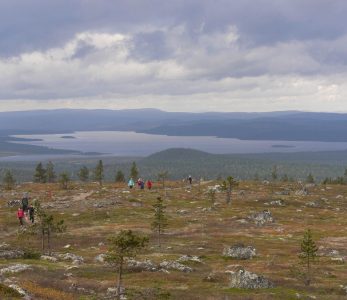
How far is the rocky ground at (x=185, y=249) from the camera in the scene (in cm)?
3572

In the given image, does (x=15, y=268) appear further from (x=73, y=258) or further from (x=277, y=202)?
(x=277, y=202)

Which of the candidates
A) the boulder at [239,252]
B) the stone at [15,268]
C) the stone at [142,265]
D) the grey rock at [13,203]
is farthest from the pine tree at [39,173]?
the stone at [15,268]

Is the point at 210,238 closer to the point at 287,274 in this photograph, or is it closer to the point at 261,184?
the point at 287,274

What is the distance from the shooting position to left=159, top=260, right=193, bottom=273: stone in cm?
4472

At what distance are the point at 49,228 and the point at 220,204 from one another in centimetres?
5755

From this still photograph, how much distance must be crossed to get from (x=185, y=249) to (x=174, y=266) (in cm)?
1243

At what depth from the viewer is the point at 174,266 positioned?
45.2 meters

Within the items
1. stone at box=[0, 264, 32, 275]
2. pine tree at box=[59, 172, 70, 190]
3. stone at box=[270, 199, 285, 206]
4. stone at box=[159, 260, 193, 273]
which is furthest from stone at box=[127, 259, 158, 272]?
pine tree at box=[59, 172, 70, 190]

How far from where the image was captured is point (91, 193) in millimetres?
114500

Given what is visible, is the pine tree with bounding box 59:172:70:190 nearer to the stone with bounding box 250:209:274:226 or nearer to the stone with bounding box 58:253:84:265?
the stone with bounding box 250:209:274:226

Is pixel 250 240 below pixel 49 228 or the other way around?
below

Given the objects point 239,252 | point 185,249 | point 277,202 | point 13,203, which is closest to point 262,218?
point 277,202

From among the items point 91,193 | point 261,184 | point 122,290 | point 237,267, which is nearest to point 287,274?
point 237,267

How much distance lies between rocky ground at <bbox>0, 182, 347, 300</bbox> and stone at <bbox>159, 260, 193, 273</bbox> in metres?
0.10
